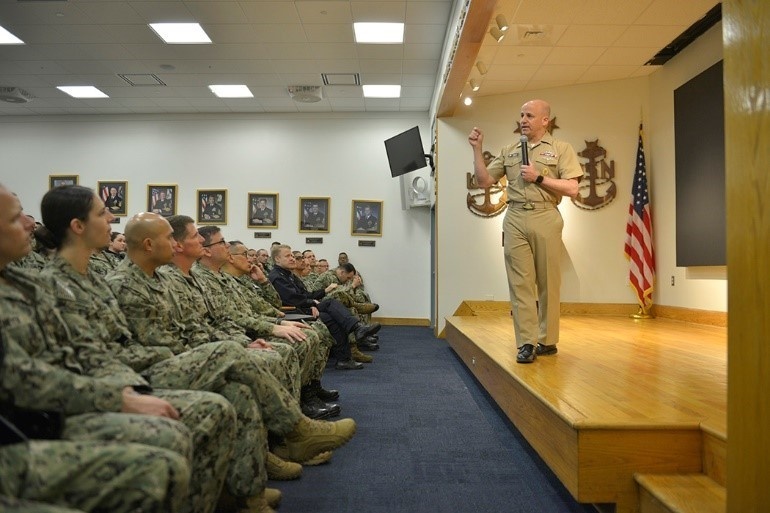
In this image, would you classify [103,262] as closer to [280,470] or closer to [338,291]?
[280,470]

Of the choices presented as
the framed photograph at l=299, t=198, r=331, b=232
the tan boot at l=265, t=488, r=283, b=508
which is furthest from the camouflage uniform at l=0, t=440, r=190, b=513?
the framed photograph at l=299, t=198, r=331, b=232

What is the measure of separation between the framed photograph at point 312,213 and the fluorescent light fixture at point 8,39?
439 cm

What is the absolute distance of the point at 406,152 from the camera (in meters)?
8.12

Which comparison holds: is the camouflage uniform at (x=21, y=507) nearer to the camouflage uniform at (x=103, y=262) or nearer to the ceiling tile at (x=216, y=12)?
the camouflage uniform at (x=103, y=262)

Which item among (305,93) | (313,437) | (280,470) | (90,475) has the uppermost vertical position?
(305,93)

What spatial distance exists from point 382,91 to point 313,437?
22.8 feet

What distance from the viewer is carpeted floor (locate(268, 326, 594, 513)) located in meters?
2.05

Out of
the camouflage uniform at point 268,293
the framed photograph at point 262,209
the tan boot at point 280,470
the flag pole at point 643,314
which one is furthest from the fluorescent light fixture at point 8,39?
the flag pole at point 643,314

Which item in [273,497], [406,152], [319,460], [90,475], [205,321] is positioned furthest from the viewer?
[406,152]

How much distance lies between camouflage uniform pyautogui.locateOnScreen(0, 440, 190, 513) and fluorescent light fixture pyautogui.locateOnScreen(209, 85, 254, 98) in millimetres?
7724

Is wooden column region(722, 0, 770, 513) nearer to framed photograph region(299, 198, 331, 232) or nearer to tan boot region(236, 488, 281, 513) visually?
tan boot region(236, 488, 281, 513)

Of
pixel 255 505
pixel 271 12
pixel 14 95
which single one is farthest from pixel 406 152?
pixel 255 505

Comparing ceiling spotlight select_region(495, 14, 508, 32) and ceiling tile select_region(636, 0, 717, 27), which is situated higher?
ceiling tile select_region(636, 0, 717, 27)

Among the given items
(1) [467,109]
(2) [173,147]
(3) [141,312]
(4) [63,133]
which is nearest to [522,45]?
(1) [467,109]
